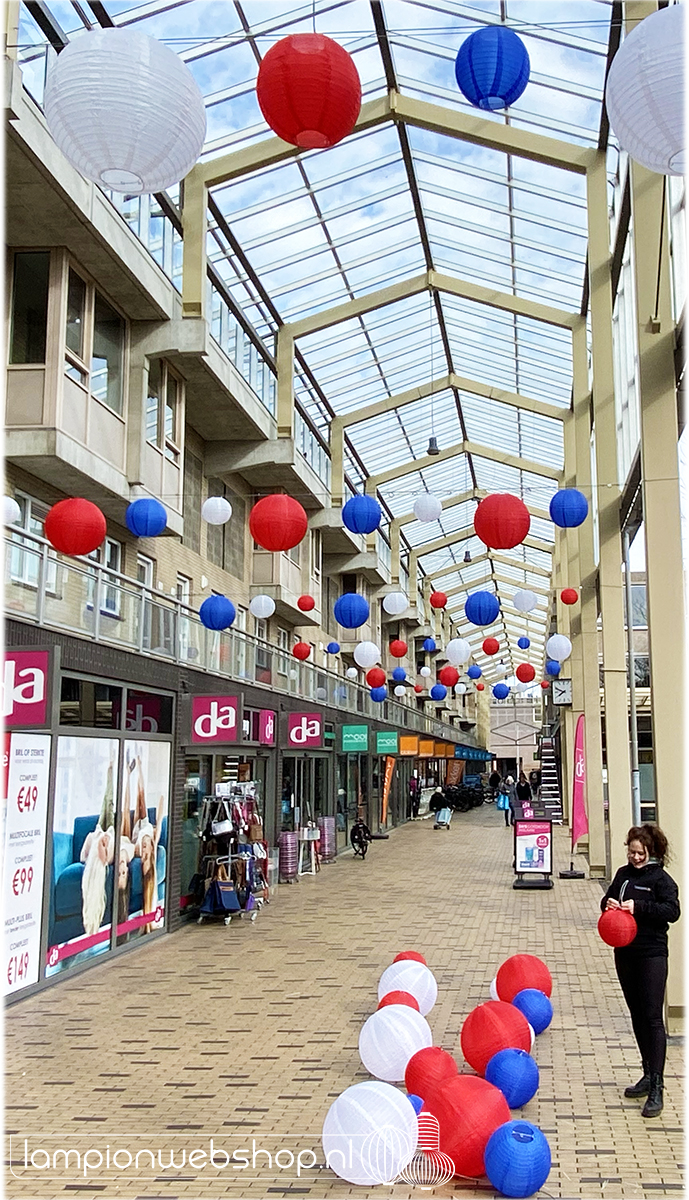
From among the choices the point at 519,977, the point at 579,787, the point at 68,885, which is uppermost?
the point at 579,787

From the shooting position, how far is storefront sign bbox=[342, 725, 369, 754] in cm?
2670

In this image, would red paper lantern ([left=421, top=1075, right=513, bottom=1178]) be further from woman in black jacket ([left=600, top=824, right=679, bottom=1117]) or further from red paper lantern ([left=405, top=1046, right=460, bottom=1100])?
woman in black jacket ([left=600, top=824, right=679, bottom=1117])

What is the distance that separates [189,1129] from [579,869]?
17.4m

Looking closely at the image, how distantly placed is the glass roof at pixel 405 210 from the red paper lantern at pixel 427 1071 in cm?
812

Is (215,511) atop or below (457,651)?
atop

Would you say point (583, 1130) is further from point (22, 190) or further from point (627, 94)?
point (22, 190)

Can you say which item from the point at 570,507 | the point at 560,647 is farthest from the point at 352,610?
the point at 560,647

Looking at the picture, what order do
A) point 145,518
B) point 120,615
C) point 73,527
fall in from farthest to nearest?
1. point 145,518
2. point 120,615
3. point 73,527

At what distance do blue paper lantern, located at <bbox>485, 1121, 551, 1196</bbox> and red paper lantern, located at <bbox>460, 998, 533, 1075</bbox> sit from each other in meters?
1.48

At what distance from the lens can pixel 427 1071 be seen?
597cm

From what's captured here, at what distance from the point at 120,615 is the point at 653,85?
361 inches

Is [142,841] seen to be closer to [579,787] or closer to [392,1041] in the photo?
[392,1041]

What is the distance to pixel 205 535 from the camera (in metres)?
22.2

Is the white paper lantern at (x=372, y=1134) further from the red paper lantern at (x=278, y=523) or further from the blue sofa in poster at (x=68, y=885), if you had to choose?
the red paper lantern at (x=278, y=523)
